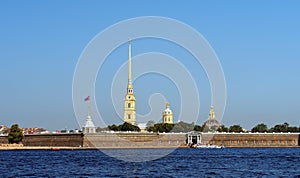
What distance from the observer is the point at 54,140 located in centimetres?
13612

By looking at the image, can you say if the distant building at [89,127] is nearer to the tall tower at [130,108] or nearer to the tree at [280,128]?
the tall tower at [130,108]

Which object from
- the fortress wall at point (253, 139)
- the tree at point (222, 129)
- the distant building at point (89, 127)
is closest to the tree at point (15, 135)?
the distant building at point (89, 127)

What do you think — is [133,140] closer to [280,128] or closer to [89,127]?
[89,127]

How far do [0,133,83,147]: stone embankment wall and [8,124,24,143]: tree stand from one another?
171cm

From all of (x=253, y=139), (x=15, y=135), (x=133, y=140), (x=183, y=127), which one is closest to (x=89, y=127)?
(x=133, y=140)

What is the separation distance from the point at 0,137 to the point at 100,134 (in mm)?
32991

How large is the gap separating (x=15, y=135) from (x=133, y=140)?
1012 inches

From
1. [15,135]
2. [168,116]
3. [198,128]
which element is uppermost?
[168,116]

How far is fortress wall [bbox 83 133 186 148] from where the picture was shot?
125944 mm

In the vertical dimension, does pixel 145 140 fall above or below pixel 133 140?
above

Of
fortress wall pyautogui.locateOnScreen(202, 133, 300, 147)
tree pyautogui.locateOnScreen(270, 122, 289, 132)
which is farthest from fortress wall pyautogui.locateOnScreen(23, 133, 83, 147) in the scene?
tree pyautogui.locateOnScreen(270, 122, 289, 132)

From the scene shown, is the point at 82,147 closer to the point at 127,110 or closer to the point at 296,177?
the point at 127,110

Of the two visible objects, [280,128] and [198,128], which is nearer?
[198,128]

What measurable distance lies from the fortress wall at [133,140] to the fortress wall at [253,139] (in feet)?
23.4
